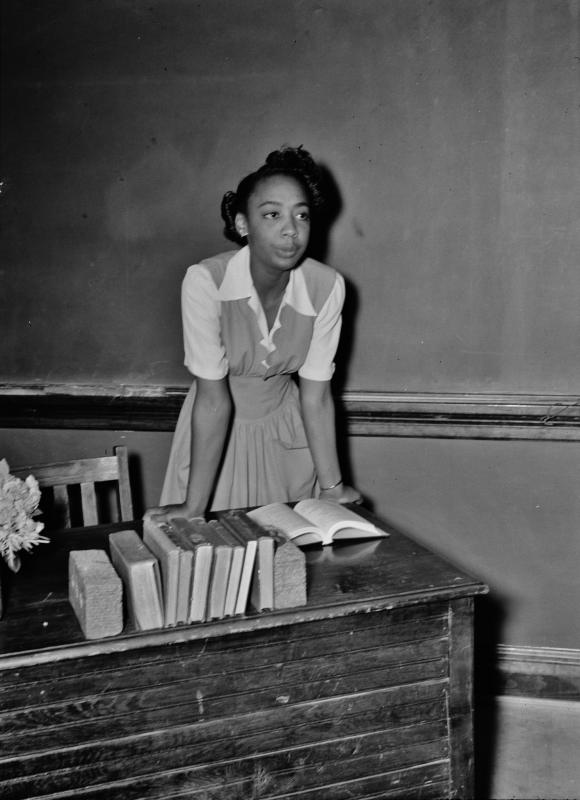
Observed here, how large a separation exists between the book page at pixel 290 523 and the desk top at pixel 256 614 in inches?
1.3

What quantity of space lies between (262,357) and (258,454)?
31 cm

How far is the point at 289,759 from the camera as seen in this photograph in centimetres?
179

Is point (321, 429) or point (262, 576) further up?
point (321, 429)

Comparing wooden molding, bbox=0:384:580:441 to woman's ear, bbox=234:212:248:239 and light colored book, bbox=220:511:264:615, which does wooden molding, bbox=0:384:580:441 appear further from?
light colored book, bbox=220:511:264:615

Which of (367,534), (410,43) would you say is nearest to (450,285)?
(410,43)

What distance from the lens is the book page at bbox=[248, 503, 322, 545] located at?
2100 millimetres

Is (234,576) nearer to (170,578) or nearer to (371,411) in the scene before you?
(170,578)

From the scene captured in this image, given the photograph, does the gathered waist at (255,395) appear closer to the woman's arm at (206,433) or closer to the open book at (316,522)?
the woman's arm at (206,433)

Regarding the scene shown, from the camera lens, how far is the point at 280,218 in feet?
7.79

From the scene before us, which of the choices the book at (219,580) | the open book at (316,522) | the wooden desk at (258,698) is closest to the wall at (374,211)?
the open book at (316,522)

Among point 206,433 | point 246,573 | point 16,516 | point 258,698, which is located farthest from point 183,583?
point 206,433

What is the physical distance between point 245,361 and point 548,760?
1655 mm

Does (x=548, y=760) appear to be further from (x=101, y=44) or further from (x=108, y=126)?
(x=101, y=44)

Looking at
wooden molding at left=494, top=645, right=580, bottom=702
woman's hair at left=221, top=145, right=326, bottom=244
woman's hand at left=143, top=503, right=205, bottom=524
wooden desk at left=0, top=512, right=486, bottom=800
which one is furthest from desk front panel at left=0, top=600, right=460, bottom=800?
wooden molding at left=494, top=645, right=580, bottom=702
